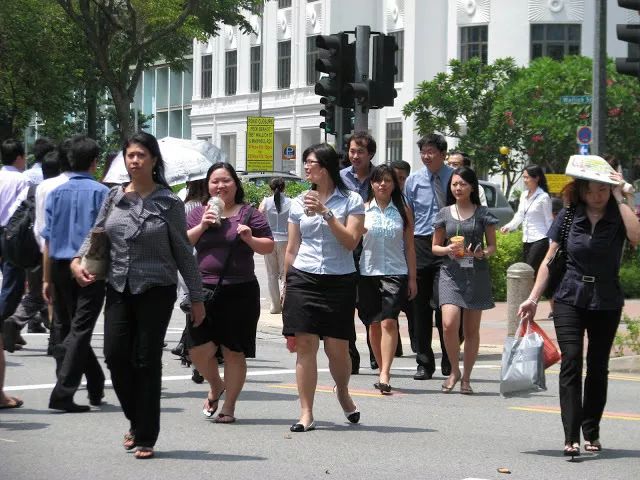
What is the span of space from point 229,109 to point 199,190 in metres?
56.7

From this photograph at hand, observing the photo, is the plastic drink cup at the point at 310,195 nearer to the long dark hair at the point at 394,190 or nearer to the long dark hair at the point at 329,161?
the long dark hair at the point at 329,161

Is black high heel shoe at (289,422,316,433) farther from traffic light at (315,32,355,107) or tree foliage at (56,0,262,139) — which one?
tree foliage at (56,0,262,139)

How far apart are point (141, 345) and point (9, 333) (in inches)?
221

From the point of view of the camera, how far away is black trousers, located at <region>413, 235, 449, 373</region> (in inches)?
504

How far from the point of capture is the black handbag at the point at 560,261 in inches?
344

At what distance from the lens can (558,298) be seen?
8695mm

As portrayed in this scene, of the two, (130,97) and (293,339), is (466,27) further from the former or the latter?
(293,339)

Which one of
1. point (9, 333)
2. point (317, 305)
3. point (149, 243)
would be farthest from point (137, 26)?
→ point (149, 243)

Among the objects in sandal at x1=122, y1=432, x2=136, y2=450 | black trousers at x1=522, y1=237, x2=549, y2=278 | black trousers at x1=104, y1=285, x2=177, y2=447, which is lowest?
sandal at x1=122, y1=432, x2=136, y2=450

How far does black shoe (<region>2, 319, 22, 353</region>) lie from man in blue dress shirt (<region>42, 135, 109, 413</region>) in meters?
2.91

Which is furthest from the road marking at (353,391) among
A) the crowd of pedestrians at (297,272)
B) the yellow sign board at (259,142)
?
the yellow sign board at (259,142)

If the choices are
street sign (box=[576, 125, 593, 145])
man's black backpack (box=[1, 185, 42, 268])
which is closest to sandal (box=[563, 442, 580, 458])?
man's black backpack (box=[1, 185, 42, 268])

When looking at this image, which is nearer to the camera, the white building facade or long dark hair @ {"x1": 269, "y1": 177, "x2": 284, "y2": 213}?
long dark hair @ {"x1": 269, "y1": 177, "x2": 284, "y2": 213}

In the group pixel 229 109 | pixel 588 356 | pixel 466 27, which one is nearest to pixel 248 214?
pixel 588 356
